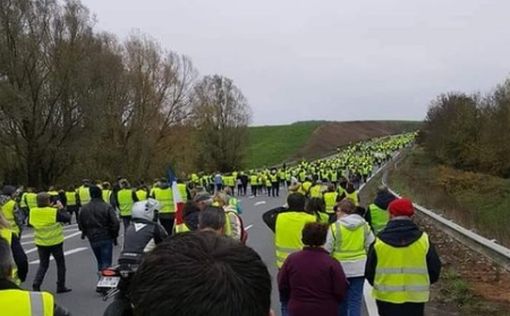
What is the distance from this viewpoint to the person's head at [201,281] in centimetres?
170

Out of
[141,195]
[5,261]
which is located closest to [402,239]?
[5,261]

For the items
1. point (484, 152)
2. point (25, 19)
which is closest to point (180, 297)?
point (25, 19)

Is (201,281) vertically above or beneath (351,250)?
above

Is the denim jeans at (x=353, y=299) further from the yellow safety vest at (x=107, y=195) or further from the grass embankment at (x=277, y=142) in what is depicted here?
the grass embankment at (x=277, y=142)

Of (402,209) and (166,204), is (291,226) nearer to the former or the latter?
(402,209)

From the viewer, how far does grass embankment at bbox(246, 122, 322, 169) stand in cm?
11812

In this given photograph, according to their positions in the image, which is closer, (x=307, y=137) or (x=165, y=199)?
(x=165, y=199)

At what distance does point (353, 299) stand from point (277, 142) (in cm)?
13181

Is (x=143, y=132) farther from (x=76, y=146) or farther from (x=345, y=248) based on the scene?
(x=345, y=248)

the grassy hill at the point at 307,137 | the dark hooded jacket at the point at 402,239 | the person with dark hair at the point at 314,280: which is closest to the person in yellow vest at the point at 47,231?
the person with dark hair at the point at 314,280

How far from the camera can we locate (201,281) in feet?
5.60

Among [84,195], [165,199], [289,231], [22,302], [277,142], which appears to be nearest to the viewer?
[22,302]

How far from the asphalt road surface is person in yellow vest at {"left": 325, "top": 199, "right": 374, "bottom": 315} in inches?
77.4

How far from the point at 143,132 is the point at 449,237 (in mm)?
40874
